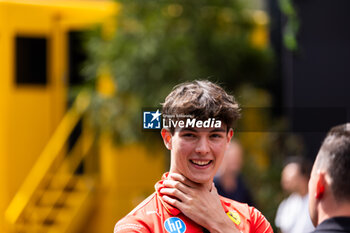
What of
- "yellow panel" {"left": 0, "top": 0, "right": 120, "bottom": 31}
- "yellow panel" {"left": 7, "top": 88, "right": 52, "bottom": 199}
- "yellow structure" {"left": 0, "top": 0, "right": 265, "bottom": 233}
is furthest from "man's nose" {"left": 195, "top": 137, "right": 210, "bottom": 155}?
"yellow panel" {"left": 7, "top": 88, "right": 52, "bottom": 199}

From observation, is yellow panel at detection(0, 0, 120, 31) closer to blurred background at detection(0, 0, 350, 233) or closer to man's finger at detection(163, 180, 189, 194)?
blurred background at detection(0, 0, 350, 233)

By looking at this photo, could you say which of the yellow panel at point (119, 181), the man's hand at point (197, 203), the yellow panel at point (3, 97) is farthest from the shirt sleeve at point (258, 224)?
the yellow panel at point (119, 181)

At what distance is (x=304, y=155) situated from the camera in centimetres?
1097

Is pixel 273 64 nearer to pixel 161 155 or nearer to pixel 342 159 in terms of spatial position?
pixel 161 155

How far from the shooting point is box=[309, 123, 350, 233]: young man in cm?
267

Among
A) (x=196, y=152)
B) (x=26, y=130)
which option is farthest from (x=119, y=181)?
(x=196, y=152)

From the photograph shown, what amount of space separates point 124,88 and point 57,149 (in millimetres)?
1665

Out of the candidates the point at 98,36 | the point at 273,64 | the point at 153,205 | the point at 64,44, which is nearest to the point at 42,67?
the point at 64,44

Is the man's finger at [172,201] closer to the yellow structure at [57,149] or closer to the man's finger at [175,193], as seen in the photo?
the man's finger at [175,193]

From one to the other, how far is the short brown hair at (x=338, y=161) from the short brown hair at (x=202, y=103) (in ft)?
1.32

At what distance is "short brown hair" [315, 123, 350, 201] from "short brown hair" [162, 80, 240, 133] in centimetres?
40

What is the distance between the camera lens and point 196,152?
2883mm

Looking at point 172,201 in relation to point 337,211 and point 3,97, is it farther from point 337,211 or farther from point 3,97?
point 3,97

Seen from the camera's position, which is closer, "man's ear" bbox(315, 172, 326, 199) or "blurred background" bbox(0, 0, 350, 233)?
"man's ear" bbox(315, 172, 326, 199)
